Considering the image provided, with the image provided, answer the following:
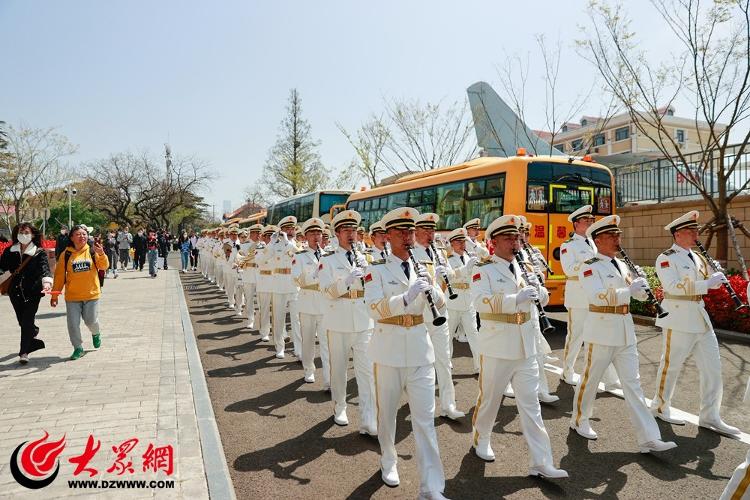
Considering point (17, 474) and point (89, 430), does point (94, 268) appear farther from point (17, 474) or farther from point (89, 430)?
point (17, 474)

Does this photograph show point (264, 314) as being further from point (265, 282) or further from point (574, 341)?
point (574, 341)

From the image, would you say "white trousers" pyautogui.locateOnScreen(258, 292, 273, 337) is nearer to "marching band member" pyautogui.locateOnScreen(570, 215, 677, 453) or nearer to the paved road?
the paved road

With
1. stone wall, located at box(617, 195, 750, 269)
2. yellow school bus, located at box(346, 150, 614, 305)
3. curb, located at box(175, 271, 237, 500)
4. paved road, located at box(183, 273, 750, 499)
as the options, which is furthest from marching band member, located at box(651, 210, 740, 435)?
stone wall, located at box(617, 195, 750, 269)

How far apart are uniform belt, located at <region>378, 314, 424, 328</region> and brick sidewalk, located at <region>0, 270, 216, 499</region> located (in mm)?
1807

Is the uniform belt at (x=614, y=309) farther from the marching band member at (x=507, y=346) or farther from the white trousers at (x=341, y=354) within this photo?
the white trousers at (x=341, y=354)

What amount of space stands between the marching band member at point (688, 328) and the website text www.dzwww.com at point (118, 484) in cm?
475

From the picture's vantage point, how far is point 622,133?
60719 millimetres

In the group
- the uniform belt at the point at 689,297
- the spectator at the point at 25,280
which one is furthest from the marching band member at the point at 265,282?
the uniform belt at the point at 689,297

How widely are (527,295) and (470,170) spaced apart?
29.8 ft

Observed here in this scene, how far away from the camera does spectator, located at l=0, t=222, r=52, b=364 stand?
7695mm

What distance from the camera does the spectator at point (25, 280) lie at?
770 cm

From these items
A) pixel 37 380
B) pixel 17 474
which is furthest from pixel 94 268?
pixel 17 474

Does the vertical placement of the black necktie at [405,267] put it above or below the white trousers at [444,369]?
above

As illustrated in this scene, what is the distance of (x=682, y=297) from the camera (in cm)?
536
